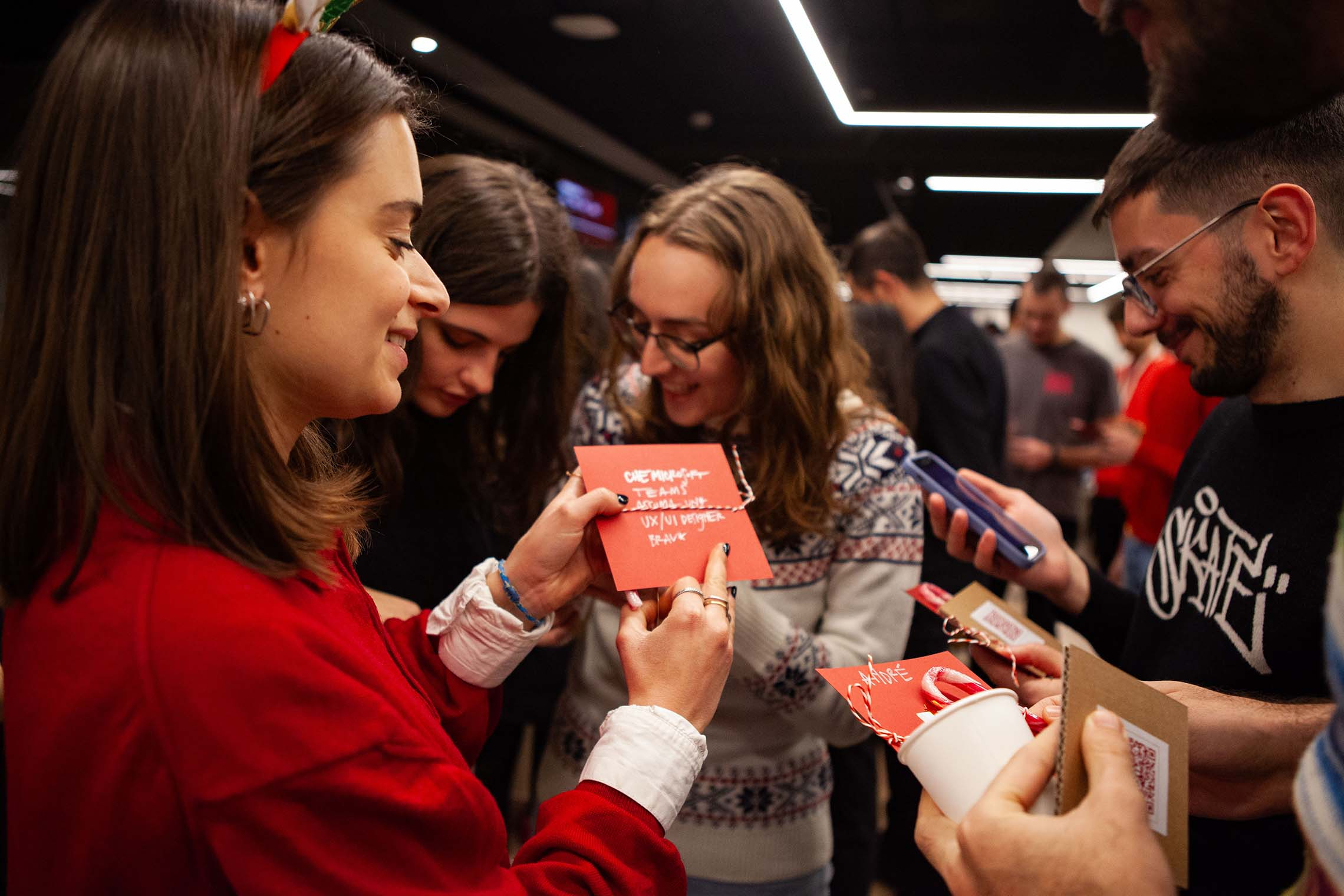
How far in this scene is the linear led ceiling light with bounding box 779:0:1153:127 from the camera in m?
4.66

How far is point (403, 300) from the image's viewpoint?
38.4 inches

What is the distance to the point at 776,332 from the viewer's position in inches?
68.6

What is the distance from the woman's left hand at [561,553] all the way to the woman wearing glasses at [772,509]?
31cm

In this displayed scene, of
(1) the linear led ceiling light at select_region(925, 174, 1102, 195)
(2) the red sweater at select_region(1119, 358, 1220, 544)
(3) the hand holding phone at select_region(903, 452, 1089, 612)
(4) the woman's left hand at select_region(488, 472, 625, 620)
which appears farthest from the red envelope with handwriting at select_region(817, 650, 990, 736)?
(1) the linear led ceiling light at select_region(925, 174, 1102, 195)

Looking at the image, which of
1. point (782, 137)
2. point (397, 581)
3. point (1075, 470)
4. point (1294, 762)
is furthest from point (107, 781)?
point (782, 137)

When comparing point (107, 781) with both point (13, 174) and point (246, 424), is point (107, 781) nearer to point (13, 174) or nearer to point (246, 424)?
point (246, 424)

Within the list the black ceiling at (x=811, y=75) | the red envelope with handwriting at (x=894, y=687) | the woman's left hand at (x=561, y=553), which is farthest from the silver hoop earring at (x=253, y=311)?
the black ceiling at (x=811, y=75)

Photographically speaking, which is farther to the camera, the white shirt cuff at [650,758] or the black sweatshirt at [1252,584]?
the black sweatshirt at [1252,584]

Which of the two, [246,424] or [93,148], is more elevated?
[93,148]

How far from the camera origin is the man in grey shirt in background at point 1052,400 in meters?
4.95

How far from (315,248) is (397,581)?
0.99 metres

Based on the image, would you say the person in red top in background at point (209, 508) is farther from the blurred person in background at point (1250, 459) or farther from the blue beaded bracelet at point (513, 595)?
the blurred person in background at point (1250, 459)

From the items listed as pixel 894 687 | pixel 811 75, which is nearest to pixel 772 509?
pixel 894 687

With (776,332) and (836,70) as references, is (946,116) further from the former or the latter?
(776,332)
